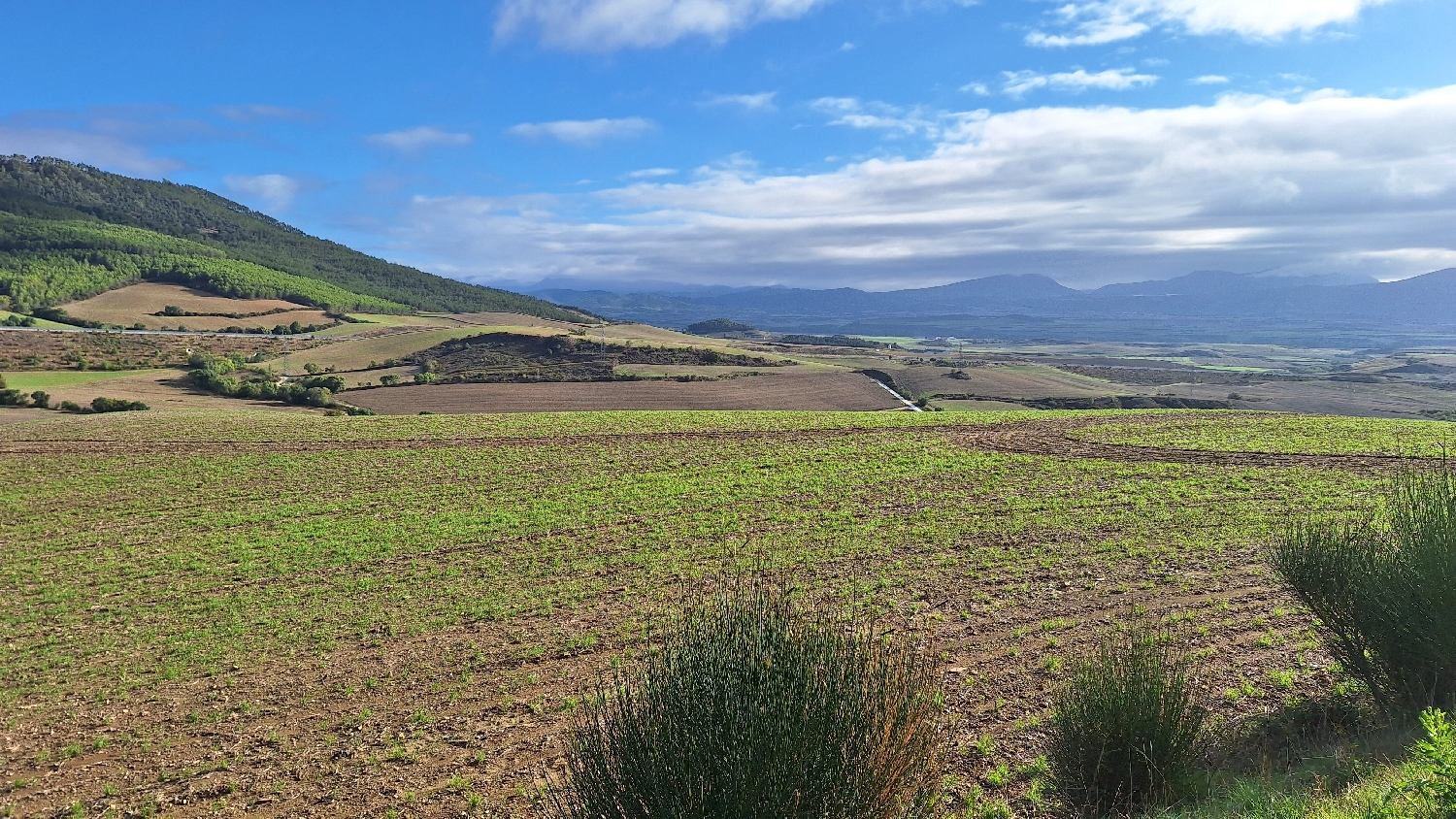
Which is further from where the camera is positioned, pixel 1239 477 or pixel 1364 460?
pixel 1364 460

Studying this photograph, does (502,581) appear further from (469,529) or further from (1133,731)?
(1133,731)

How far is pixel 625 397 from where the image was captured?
2290 inches

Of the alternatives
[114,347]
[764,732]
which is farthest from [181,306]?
[764,732]

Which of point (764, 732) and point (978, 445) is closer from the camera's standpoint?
point (764, 732)

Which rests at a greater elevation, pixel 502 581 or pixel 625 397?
pixel 625 397

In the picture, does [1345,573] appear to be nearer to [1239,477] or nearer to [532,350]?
[1239,477]

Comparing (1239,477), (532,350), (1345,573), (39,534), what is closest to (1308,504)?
(1239,477)

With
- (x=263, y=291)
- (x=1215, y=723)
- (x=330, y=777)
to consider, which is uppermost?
(x=263, y=291)

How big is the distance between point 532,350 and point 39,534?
70.4m

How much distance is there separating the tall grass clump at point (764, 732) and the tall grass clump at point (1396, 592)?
610cm

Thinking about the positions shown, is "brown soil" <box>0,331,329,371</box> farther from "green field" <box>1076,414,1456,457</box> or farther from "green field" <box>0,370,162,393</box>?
"green field" <box>1076,414,1456,457</box>

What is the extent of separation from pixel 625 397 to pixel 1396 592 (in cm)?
5265

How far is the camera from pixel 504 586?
15.8 m

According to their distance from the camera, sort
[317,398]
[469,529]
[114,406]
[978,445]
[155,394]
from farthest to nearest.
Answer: [317,398] → [155,394] → [114,406] → [978,445] → [469,529]
